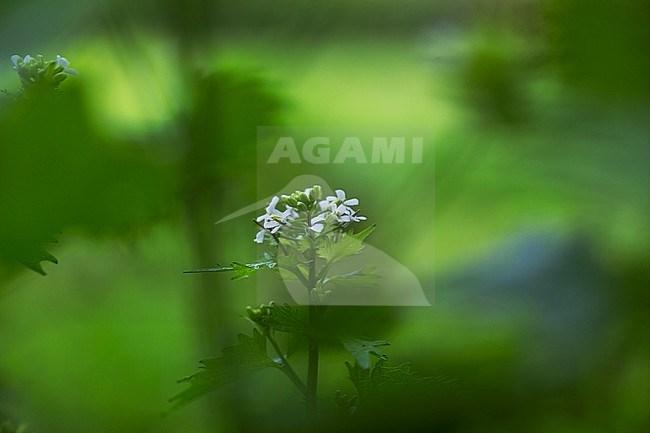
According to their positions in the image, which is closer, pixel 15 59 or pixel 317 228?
pixel 317 228

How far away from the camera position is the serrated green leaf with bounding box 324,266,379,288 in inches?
28.9

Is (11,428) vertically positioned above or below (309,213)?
below

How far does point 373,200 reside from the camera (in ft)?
2.58

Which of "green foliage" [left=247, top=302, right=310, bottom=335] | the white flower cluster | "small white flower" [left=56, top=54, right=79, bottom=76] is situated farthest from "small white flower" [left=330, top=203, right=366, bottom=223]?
"small white flower" [left=56, top=54, right=79, bottom=76]

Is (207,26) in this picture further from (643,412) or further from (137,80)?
(643,412)

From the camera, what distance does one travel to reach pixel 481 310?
0.78 metres

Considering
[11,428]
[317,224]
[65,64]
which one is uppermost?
[65,64]

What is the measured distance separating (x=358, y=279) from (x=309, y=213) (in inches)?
4.1

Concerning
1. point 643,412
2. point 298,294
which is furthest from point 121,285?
point 643,412

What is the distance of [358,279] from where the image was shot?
0.75 m

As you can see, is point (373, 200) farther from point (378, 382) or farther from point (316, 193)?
point (378, 382)

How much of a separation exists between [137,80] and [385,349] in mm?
416

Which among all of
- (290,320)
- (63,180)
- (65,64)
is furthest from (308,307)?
(65,64)

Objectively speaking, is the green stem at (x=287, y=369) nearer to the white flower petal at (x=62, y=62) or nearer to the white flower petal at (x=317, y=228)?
the white flower petal at (x=317, y=228)
